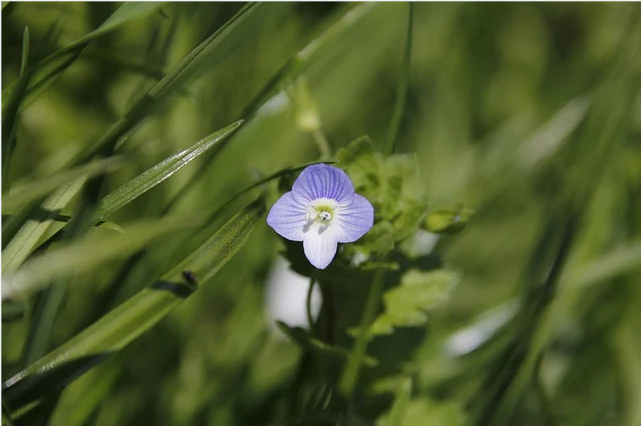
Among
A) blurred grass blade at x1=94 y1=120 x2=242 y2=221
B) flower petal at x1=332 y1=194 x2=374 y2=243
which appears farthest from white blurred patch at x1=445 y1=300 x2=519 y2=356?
blurred grass blade at x1=94 y1=120 x2=242 y2=221

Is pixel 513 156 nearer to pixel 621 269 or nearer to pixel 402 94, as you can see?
pixel 621 269

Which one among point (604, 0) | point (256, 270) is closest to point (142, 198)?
point (256, 270)

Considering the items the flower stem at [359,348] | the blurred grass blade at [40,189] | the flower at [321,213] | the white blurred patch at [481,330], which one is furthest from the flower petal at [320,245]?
the white blurred patch at [481,330]

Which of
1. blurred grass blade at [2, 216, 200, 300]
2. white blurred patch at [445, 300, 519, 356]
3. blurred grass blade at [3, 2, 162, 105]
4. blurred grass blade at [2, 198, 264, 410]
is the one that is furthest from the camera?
white blurred patch at [445, 300, 519, 356]

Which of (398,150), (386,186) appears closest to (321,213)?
(386,186)

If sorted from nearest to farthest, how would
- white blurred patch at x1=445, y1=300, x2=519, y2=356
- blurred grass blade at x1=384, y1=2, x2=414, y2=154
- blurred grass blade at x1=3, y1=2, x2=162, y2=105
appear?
blurred grass blade at x1=3, y1=2, x2=162, y2=105, blurred grass blade at x1=384, y1=2, x2=414, y2=154, white blurred patch at x1=445, y1=300, x2=519, y2=356

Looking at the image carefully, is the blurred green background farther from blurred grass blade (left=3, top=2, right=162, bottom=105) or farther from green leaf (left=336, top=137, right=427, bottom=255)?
green leaf (left=336, top=137, right=427, bottom=255)

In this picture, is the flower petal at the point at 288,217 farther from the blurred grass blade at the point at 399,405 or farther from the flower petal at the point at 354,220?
the blurred grass blade at the point at 399,405
